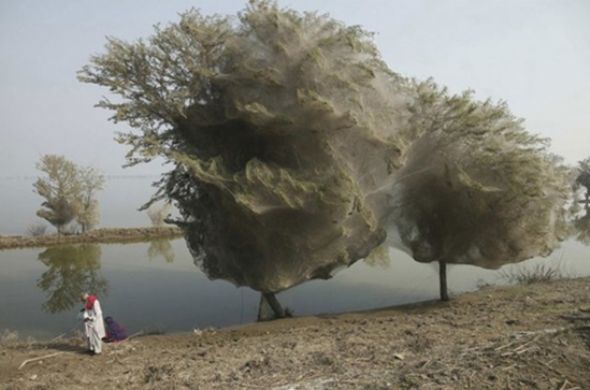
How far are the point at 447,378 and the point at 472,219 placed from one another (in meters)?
7.60

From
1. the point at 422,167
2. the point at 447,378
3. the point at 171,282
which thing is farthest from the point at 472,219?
the point at 171,282

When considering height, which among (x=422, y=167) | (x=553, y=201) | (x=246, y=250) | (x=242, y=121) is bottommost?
(x=246, y=250)

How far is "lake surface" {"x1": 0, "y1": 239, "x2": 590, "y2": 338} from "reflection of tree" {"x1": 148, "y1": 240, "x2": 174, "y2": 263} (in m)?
1.65

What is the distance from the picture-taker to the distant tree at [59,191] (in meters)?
38.1

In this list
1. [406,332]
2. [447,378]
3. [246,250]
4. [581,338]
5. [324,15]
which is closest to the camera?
[447,378]

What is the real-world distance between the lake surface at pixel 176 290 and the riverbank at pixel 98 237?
7.52 meters

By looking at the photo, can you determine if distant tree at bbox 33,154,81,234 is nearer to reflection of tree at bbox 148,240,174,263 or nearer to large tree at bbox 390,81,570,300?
reflection of tree at bbox 148,240,174,263

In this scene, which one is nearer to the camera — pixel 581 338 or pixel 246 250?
pixel 581 338

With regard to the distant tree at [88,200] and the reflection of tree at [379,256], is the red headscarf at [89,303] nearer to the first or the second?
the reflection of tree at [379,256]

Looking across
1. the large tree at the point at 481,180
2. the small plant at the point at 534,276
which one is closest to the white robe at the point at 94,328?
the large tree at the point at 481,180

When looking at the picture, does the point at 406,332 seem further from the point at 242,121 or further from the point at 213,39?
the point at 213,39

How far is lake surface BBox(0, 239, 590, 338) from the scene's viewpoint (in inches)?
650

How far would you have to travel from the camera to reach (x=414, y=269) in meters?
22.8

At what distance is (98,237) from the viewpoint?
3944 cm
